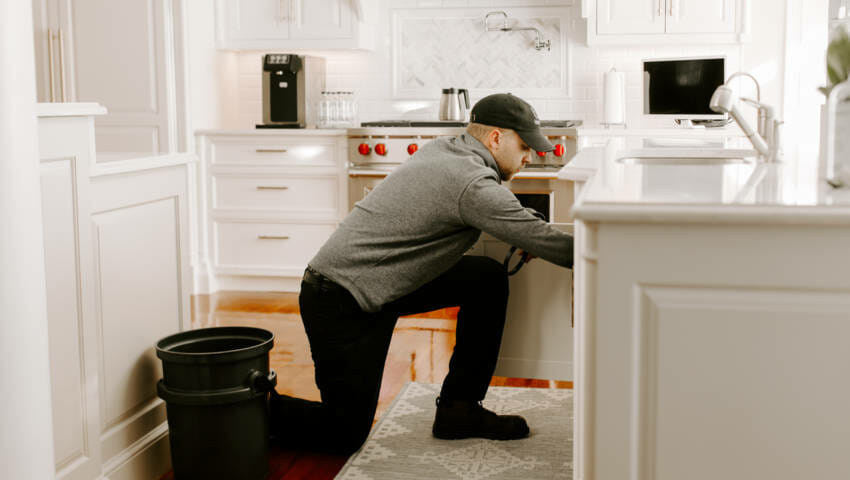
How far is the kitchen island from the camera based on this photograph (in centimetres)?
136

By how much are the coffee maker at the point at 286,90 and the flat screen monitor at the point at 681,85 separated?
1919mm

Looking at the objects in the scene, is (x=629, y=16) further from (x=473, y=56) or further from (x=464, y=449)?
(x=464, y=449)

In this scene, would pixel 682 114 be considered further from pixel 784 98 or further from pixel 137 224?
pixel 137 224

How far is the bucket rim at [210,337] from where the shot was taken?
2316 millimetres

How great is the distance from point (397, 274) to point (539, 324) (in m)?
0.48

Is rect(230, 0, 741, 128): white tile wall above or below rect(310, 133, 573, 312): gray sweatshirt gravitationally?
above

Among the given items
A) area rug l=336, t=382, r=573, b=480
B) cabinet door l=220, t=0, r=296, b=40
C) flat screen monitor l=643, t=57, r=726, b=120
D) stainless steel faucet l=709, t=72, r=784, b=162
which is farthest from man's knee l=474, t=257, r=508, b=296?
cabinet door l=220, t=0, r=296, b=40

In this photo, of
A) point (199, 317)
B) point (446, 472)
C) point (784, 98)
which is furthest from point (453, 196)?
point (784, 98)

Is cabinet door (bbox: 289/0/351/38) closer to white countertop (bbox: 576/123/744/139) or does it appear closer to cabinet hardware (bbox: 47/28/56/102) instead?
cabinet hardware (bbox: 47/28/56/102)

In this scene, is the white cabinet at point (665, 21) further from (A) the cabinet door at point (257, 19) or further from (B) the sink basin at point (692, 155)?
(B) the sink basin at point (692, 155)

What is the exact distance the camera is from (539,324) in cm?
276

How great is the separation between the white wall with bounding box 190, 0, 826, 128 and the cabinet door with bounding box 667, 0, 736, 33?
0.29 metres

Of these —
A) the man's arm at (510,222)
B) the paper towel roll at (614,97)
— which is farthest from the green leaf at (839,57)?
the paper towel roll at (614,97)

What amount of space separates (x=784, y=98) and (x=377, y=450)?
3376 mm
